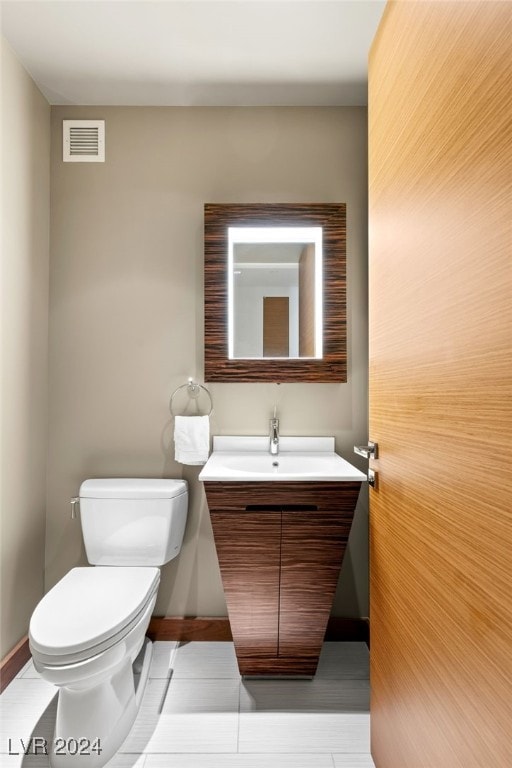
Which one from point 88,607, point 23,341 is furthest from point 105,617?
point 23,341

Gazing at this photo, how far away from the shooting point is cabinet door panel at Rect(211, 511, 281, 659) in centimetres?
162

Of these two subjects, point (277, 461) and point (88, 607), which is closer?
point (88, 607)

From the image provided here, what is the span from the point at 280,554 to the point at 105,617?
0.61 metres

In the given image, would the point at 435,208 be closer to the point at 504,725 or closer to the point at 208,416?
the point at 504,725

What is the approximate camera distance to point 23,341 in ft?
6.25

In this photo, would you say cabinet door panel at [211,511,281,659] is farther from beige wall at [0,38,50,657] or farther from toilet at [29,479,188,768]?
beige wall at [0,38,50,657]

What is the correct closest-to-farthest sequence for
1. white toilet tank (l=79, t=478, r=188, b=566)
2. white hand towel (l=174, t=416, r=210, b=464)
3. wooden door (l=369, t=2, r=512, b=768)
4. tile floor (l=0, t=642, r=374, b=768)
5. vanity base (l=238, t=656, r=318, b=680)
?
wooden door (l=369, t=2, r=512, b=768)
tile floor (l=0, t=642, r=374, b=768)
vanity base (l=238, t=656, r=318, b=680)
white toilet tank (l=79, t=478, r=188, b=566)
white hand towel (l=174, t=416, r=210, b=464)

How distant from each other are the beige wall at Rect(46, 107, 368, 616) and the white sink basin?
82 millimetres

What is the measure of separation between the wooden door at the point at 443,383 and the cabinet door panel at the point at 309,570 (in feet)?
1.26

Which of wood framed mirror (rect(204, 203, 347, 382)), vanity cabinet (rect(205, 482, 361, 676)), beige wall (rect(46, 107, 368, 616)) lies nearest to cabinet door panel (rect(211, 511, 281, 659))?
vanity cabinet (rect(205, 482, 361, 676))

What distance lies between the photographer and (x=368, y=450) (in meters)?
1.30

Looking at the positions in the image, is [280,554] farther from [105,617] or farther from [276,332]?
[276,332]

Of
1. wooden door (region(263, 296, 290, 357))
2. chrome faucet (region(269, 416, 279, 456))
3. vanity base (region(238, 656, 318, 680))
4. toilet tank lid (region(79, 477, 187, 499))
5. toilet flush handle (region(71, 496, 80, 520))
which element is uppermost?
wooden door (region(263, 296, 290, 357))

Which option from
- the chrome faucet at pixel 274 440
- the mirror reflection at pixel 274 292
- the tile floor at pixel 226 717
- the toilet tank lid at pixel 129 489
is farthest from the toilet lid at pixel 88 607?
the mirror reflection at pixel 274 292
